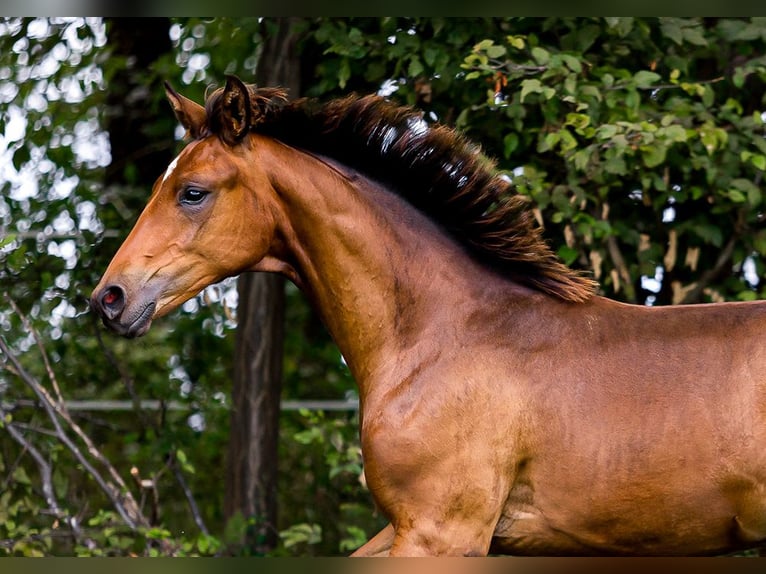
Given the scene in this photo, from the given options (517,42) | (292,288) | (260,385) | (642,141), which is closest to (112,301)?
(517,42)

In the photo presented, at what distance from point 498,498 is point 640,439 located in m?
0.45

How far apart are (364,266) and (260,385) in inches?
114

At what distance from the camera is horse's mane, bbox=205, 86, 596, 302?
353cm

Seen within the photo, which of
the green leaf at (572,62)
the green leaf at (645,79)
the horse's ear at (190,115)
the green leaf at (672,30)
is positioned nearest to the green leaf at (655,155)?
the green leaf at (645,79)

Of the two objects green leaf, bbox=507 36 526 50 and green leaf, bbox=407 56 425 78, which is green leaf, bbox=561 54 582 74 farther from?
green leaf, bbox=407 56 425 78

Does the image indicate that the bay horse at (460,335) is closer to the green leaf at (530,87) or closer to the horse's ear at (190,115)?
the horse's ear at (190,115)

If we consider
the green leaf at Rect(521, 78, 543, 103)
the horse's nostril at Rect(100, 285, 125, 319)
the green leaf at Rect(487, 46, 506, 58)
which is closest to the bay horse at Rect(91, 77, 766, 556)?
the horse's nostril at Rect(100, 285, 125, 319)

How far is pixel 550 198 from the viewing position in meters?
5.29

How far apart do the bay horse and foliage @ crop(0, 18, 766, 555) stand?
5.01ft

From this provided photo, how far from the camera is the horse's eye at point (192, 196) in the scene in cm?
334

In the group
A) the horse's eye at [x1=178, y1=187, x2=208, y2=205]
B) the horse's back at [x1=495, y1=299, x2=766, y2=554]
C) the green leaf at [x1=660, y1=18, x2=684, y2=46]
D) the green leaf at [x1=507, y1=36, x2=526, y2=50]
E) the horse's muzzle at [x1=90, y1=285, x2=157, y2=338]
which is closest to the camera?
the horse's back at [x1=495, y1=299, x2=766, y2=554]

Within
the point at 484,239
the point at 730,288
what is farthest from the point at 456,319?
the point at 730,288

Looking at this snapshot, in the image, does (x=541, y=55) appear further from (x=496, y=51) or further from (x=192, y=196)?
(x=192, y=196)

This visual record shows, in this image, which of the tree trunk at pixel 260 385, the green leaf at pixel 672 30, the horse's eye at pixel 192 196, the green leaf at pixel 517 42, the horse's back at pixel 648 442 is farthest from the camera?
the tree trunk at pixel 260 385
